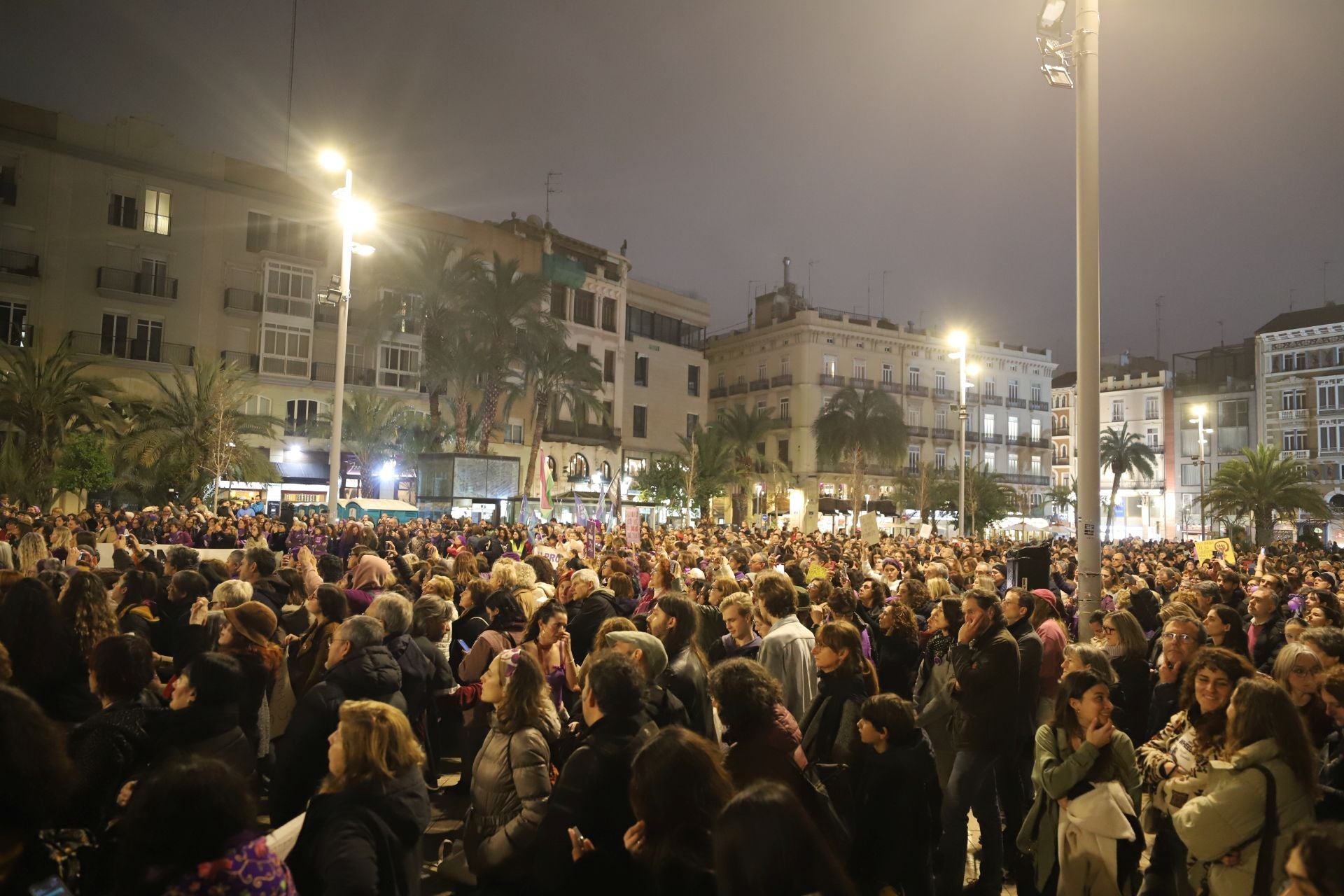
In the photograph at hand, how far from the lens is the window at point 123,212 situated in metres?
36.9

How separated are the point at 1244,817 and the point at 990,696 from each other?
1727 mm

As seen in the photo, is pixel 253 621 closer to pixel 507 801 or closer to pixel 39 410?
pixel 507 801

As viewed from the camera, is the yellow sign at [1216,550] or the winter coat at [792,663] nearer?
the winter coat at [792,663]

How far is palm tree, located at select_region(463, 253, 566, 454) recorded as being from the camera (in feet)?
123

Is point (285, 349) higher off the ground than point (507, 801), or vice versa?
point (285, 349)

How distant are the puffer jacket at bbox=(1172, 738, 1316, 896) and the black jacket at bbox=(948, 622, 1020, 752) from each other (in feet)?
5.14

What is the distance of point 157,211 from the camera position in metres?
37.9


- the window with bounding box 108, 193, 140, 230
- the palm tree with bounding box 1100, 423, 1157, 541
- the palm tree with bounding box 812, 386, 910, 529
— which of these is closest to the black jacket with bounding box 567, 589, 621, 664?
the window with bounding box 108, 193, 140, 230

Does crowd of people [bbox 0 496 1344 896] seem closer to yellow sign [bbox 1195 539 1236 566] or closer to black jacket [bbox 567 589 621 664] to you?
black jacket [bbox 567 589 621 664]

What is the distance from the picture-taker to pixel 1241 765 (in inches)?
142

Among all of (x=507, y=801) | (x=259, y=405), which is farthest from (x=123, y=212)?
(x=507, y=801)

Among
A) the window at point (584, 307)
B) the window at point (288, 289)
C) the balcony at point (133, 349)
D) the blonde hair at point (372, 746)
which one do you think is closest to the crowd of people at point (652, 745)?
the blonde hair at point (372, 746)

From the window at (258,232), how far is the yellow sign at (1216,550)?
37624 mm

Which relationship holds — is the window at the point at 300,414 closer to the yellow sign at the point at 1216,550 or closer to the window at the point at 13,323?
the window at the point at 13,323
